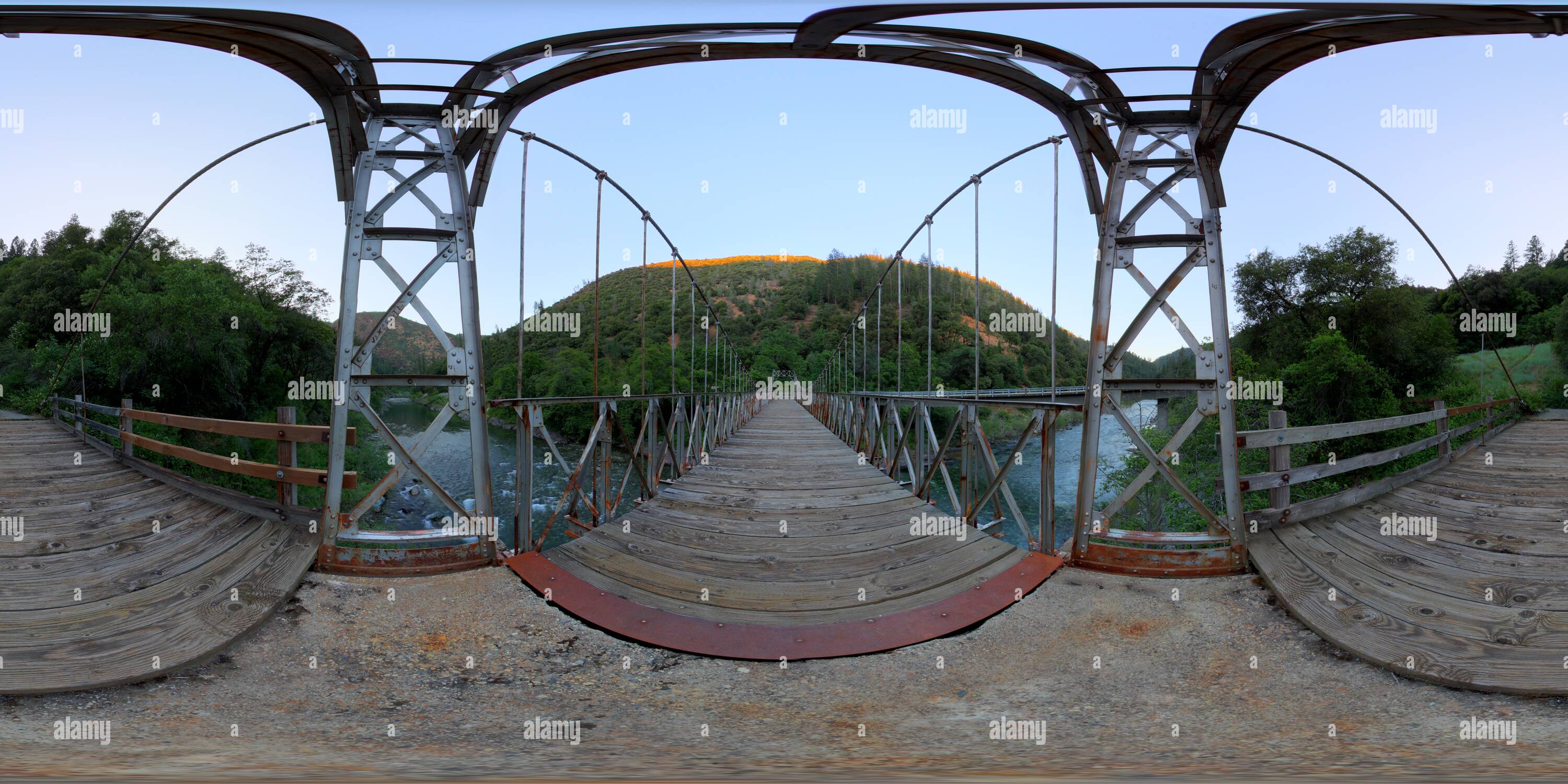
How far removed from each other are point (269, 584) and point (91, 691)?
801mm

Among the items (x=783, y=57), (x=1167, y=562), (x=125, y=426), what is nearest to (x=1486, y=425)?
(x=1167, y=562)

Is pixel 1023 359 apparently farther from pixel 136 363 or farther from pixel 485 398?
pixel 136 363

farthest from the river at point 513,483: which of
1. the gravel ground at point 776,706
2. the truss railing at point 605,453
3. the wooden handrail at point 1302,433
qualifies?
the gravel ground at point 776,706

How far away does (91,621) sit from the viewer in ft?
9.74

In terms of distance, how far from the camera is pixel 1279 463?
4.06 meters

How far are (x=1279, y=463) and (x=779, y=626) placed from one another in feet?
11.4

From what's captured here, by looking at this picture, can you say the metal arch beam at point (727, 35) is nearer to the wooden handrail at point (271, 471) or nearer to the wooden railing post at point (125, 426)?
the wooden handrail at point (271, 471)

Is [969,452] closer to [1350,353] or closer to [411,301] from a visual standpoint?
[411,301]

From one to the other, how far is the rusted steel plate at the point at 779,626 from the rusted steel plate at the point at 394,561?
1.15ft

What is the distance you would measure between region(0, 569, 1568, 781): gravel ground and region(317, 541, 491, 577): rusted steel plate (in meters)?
0.21

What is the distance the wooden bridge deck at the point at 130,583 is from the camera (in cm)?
261

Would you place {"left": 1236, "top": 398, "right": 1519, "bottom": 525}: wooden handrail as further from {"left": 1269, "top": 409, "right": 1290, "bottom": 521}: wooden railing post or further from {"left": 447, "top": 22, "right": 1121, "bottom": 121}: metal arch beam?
{"left": 447, "top": 22, "right": 1121, "bottom": 121}: metal arch beam

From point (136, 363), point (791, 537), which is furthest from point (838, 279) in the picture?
point (791, 537)

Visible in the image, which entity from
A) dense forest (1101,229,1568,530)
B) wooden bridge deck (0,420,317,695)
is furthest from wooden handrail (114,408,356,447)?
dense forest (1101,229,1568,530)
